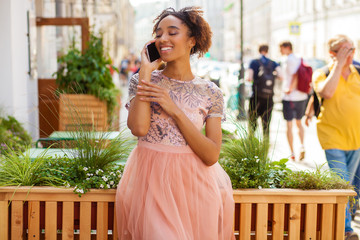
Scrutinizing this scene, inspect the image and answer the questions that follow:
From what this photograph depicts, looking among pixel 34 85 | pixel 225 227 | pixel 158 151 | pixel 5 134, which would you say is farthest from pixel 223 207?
pixel 34 85

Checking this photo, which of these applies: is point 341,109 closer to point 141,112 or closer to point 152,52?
point 152,52

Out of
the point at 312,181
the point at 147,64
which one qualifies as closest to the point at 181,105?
the point at 147,64

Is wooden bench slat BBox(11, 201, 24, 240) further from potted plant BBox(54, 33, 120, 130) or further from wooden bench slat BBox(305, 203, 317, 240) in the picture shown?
potted plant BBox(54, 33, 120, 130)

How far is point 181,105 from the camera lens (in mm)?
2986

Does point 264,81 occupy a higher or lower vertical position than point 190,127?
higher

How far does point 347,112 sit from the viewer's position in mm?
5148

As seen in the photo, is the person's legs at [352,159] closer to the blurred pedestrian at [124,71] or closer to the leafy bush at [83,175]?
the leafy bush at [83,175]

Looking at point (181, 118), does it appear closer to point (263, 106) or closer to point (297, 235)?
point (297, 235)

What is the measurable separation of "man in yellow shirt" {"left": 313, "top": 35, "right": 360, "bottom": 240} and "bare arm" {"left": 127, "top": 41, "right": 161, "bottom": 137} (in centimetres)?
263

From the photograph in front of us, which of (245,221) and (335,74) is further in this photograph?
(335,74)

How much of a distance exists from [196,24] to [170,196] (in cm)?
89

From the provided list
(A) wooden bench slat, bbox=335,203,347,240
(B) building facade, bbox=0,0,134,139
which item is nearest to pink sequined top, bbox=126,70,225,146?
(A) wooden bench slat, bbox=335,203,347,240

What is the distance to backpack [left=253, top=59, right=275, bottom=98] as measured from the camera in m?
10.0

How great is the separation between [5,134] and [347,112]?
140 inches
